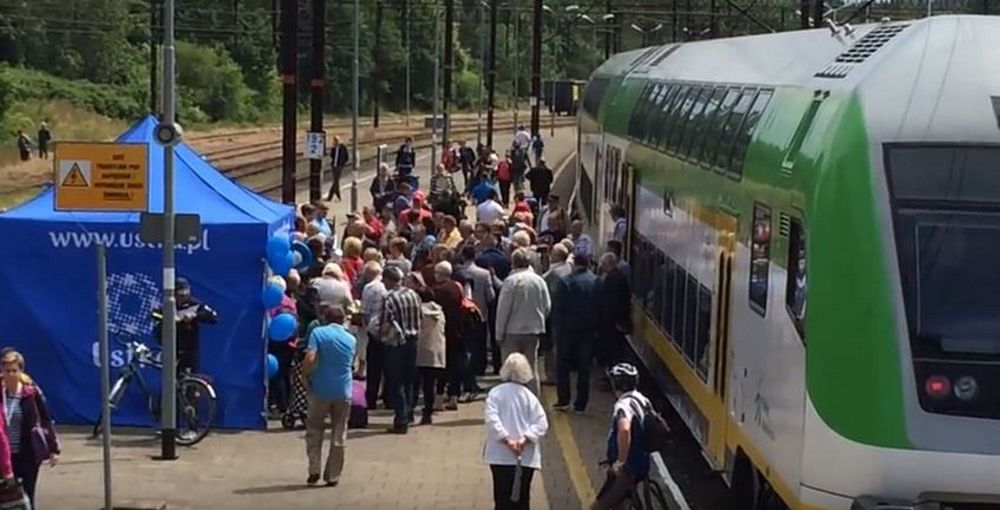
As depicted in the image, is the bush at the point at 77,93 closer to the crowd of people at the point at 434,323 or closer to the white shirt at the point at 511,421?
the crowd of people at the point at 434,323

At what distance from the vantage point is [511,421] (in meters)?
12.5

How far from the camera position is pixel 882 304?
9.17 metres

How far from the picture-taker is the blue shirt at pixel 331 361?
15.1 metres

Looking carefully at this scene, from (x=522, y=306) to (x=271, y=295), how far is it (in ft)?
7.89

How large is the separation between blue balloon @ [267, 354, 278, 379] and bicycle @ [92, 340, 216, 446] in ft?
2.30

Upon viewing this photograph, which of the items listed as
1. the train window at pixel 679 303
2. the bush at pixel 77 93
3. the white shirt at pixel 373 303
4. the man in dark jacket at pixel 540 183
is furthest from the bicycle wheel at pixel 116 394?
the bush at pixel 77 93

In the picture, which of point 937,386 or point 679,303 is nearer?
point 937,386

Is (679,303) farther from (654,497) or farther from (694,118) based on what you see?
(654,497)

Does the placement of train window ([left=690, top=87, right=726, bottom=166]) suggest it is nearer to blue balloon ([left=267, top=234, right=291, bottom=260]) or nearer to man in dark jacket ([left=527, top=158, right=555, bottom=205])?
blue balloon ([left=267, top=234, right=291, bottom=260])

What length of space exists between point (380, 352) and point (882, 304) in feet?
30.8

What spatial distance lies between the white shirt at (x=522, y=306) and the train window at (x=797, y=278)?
27.0 feet

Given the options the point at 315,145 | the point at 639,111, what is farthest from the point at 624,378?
the point at 315,145

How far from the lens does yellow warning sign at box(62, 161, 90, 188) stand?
15.1 meters

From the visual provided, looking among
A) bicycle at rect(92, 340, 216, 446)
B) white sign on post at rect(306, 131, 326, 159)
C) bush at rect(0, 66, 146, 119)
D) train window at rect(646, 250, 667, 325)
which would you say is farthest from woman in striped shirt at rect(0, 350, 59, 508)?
bush at rect(0, 66, 146, 119)
